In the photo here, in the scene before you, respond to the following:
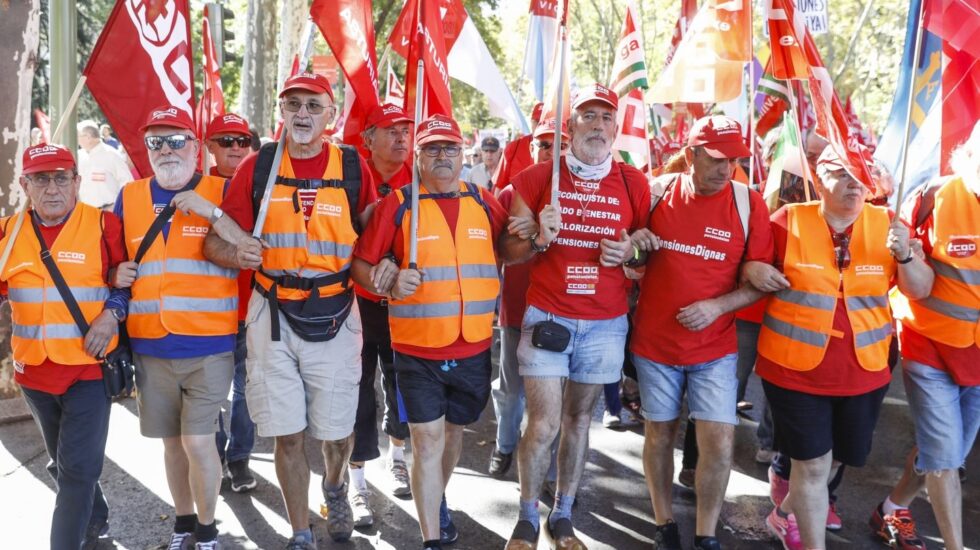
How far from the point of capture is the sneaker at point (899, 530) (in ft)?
14.0

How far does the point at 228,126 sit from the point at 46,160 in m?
1.42

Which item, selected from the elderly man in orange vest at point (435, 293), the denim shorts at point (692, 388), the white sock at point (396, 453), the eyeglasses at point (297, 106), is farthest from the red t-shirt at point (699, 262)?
the white sock at point (396, 453)

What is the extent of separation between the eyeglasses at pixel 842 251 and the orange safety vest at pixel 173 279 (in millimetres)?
2971

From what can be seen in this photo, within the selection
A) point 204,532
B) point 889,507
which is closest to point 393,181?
point 204,532

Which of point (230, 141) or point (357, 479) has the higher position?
point (230, 141)

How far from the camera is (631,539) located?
14.6 feet

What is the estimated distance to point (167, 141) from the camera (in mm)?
3789

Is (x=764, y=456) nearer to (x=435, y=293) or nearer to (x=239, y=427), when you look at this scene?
(x=435, y=293)

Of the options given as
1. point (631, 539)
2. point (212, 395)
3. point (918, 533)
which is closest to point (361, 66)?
point (212, 395)

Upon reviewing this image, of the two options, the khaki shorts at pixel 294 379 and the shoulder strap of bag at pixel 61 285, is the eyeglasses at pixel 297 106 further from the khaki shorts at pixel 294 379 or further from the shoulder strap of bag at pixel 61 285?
the shoulder strap of bag at pixel 61 285

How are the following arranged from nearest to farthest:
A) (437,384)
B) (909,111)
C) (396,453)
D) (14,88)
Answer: (909,111), (437,384), (396,453), (14,88)

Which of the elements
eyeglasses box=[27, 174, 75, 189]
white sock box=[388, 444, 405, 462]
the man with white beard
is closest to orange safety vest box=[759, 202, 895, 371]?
white sock box=[388, 444, 405, 462]

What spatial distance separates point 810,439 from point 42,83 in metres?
19.6

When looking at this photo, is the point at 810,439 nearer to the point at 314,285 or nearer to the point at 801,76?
the point at 801,76
